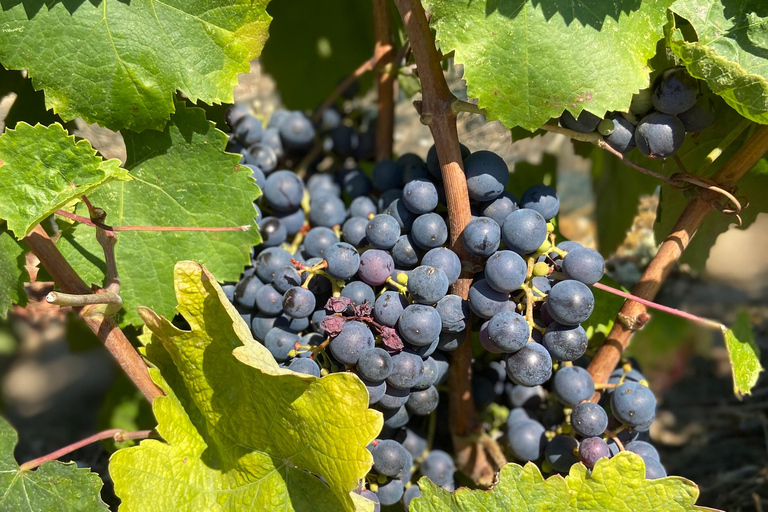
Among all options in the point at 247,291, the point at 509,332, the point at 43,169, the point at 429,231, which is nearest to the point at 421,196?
the point at 429,231

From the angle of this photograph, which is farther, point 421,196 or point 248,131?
point 248,131

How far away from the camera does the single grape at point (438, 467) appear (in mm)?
1324

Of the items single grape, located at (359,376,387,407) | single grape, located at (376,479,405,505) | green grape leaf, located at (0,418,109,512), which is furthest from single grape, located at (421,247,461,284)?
green grape leaf, located at (0,418,109,512)

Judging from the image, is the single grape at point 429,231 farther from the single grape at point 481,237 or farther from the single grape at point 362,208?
the single grape at point 362,208

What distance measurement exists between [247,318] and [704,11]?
1010mm

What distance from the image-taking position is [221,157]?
4.08 feet

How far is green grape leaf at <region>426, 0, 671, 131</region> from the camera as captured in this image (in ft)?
3.42

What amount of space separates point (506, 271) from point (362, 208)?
1.32 feet

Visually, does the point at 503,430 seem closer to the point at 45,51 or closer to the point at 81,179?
the point at 81,179

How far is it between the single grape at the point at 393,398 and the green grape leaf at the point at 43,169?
0.57 meters

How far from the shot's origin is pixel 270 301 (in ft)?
3.98

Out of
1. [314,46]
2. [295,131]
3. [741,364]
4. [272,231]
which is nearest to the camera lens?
[741,364]

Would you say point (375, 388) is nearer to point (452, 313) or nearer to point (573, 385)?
point (452, 313)

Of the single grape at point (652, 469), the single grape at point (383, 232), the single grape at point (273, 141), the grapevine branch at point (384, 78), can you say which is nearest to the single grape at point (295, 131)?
the single grape at point (273, 141)
